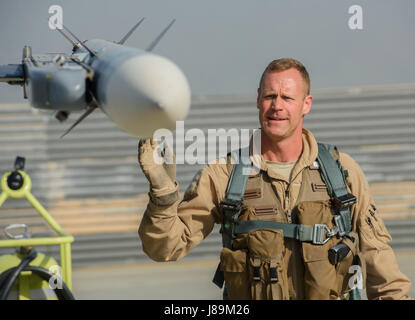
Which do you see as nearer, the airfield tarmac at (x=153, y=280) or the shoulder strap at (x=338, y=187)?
the shoulder strap at (x=338, y=187)

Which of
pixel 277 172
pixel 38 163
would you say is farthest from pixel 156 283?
pixel 277 172

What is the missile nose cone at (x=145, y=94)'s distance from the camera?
2123 mm

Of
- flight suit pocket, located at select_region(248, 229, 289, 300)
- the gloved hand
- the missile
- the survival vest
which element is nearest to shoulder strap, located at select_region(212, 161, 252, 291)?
the survival vest

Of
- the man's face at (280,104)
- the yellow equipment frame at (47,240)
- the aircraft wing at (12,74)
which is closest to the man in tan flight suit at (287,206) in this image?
the man's face at (280,104)

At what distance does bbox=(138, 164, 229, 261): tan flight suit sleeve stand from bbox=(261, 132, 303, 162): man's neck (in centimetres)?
24

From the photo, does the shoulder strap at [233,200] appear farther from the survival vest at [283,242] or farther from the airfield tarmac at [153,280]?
the airfield tarmac at [153,280]

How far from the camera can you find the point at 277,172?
348 centimetres

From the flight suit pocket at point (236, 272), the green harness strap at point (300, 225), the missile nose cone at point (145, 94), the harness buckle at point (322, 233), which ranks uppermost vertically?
the missile nose cone at point (145, 94)

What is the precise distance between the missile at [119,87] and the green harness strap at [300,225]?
3.47 ft

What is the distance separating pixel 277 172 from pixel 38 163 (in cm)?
719

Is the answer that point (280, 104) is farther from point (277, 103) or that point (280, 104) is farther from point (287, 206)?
point (287, 206)

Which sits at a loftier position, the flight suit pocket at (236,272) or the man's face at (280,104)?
the man's face at (280,104)

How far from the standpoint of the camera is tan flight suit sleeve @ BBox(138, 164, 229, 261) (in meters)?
3.12
